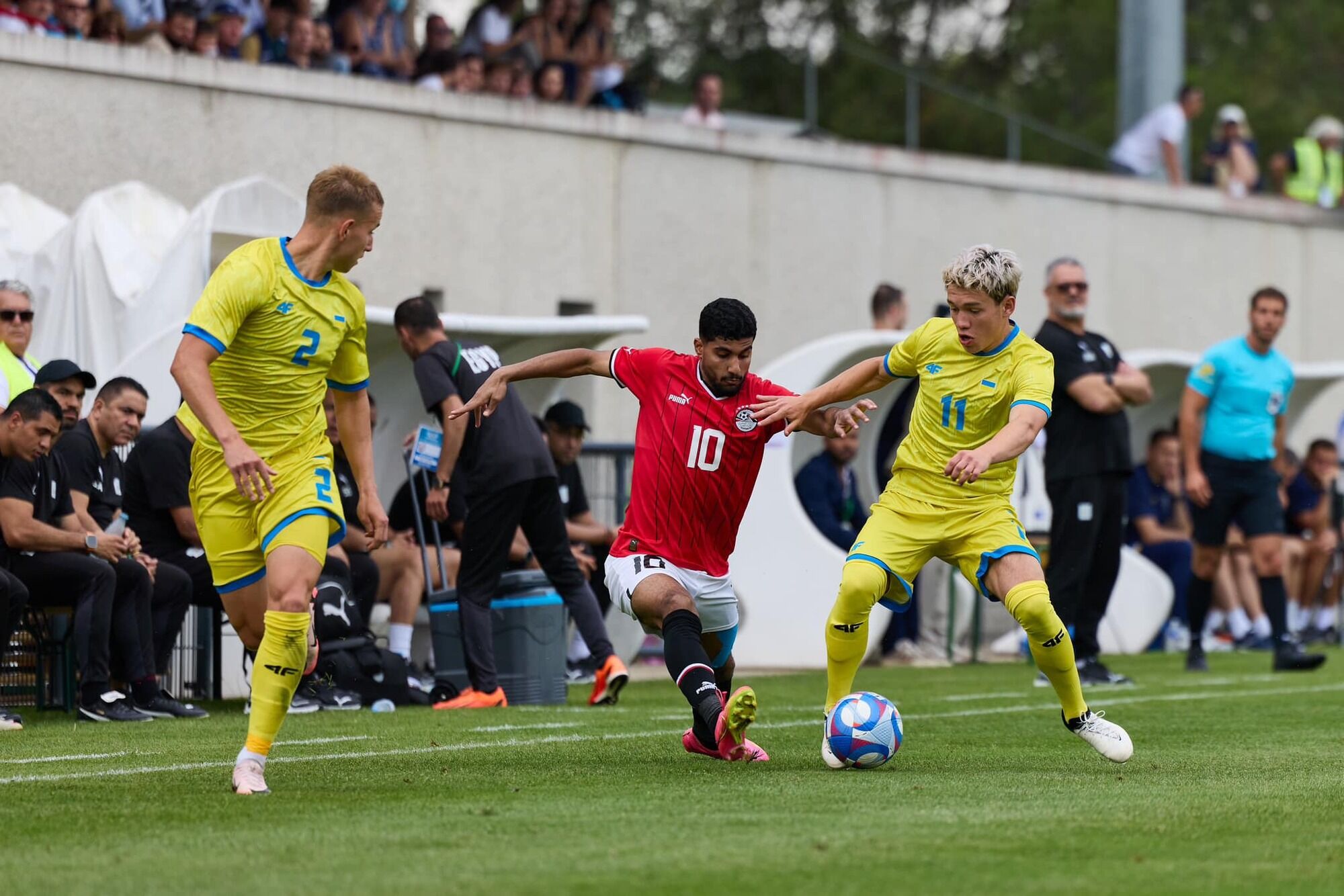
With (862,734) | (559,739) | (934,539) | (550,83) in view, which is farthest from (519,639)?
(550,83)

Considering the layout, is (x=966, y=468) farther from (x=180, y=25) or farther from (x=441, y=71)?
(x=441, y=71)

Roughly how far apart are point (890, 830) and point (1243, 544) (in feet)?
46.0

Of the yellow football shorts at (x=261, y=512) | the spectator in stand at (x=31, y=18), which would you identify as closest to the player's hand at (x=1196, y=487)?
the yellow football shorts at (x=261, y=512)

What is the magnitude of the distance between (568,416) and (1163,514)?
6965mm

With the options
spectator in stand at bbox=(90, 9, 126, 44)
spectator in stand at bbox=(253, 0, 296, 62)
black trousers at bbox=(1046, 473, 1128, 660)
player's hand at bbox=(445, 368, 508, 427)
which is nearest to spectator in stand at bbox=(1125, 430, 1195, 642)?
black trousers at bbox=(1046, 473, 1128, 660)

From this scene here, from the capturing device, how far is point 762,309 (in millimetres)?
20500

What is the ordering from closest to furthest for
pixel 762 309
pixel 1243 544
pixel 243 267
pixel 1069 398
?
pixel 243 267
pixel 1069 398
pixel 1243 544
pixel 762 309

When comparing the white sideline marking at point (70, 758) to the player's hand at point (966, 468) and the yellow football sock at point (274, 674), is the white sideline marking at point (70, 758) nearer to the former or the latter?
the yellow football sock at point (274, 674)

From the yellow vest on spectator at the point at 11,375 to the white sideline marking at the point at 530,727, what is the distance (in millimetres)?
3436

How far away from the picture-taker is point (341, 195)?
6.81 metres

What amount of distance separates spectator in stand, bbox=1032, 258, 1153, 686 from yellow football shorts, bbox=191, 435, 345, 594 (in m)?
5.77

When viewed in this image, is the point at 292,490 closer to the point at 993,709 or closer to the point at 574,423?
the point at 993,709

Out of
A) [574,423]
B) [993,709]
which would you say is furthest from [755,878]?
[574,423]

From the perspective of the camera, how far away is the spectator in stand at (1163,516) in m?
17.7
